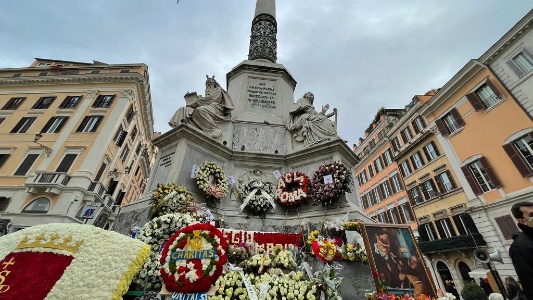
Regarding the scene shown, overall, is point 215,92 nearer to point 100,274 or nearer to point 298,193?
point 298,193

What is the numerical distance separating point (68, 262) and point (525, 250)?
471 centimetres

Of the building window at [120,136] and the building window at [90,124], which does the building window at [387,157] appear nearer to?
the building window at [120,136]

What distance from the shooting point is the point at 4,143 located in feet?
73.2

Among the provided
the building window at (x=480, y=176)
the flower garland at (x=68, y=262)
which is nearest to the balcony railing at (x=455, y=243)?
the building window at (x=480, y=176)

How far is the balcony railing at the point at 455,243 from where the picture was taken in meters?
16.0

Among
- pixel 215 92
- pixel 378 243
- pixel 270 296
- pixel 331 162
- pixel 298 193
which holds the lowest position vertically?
pixel 270 296

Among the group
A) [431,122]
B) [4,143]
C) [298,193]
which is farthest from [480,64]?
[4,143]

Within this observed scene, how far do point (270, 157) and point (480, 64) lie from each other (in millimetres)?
20522

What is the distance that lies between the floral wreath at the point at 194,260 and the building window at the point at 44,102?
33.1m

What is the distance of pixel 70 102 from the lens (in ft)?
86.2

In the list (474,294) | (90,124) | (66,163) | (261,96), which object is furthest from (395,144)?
(66,163)

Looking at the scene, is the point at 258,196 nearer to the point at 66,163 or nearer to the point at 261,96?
the point at 261,96

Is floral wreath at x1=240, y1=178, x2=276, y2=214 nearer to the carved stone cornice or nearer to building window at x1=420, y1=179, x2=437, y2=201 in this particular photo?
the carved stone cornice

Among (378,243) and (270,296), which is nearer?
(270,296)
